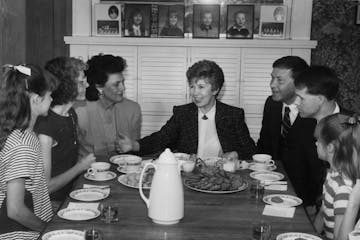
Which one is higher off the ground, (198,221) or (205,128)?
(205,128)

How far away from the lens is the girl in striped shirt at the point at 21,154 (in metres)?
2.03

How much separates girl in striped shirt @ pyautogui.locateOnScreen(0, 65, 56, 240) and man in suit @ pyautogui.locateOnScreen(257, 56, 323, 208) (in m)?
1.55

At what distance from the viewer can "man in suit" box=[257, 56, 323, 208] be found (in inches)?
122

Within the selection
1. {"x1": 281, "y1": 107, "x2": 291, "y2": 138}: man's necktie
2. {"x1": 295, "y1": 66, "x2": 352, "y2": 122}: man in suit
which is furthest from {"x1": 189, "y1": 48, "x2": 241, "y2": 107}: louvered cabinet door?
{"x1": 295, "y1": 66, "x2": 352, "y2": 122}: man in suit

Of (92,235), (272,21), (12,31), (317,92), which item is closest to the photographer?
(92,235)

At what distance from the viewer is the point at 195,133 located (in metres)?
3.40

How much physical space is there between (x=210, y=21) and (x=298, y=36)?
2.81 ft

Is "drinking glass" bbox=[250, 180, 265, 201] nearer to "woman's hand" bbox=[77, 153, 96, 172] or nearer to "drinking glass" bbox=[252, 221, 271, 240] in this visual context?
"drinking glass" bbox=[252, 221, 271, 240]

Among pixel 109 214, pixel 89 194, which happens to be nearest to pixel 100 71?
pixel 89 194

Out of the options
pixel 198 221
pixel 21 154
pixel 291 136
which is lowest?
pixel 198 221

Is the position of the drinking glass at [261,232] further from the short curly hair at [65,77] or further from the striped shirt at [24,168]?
the short curly hair at [65,77]

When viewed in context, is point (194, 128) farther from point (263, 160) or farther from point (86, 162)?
point (86, 162)

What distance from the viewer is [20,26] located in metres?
3.87

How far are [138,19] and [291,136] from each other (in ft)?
7.79
